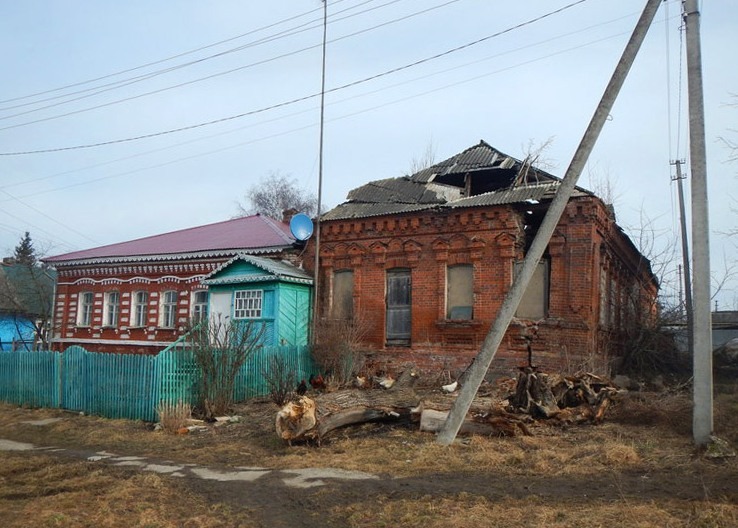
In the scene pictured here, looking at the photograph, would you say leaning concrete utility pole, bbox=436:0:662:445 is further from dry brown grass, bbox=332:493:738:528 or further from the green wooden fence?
the green wooden fence

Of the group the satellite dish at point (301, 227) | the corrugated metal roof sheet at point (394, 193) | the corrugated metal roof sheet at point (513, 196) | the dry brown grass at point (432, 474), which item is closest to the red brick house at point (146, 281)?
the satellite dish at point (301, 227)

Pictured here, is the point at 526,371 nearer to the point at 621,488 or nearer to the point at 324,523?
the point at 621,488

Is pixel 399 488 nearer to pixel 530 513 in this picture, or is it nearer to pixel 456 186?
pixel 530 513

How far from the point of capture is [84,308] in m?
25.4

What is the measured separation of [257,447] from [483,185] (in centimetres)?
1175

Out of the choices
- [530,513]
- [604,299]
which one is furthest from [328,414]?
[604,299]

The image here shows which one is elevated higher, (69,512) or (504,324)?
(504,324)

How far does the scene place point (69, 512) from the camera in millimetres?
6375

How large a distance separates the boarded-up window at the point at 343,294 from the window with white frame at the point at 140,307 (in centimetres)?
877

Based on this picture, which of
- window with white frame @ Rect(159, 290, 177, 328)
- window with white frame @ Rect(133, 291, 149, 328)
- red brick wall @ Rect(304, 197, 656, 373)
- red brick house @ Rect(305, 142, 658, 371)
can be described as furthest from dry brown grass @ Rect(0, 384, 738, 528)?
window with white frame @ Rect(133, 291, 149, 328)

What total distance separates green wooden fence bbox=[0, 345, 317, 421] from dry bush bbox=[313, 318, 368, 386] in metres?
0.51

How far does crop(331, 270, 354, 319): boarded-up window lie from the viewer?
18.6 m

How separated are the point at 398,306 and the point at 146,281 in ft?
35.7

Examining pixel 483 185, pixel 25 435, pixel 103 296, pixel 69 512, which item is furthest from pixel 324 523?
pixel 103 296
